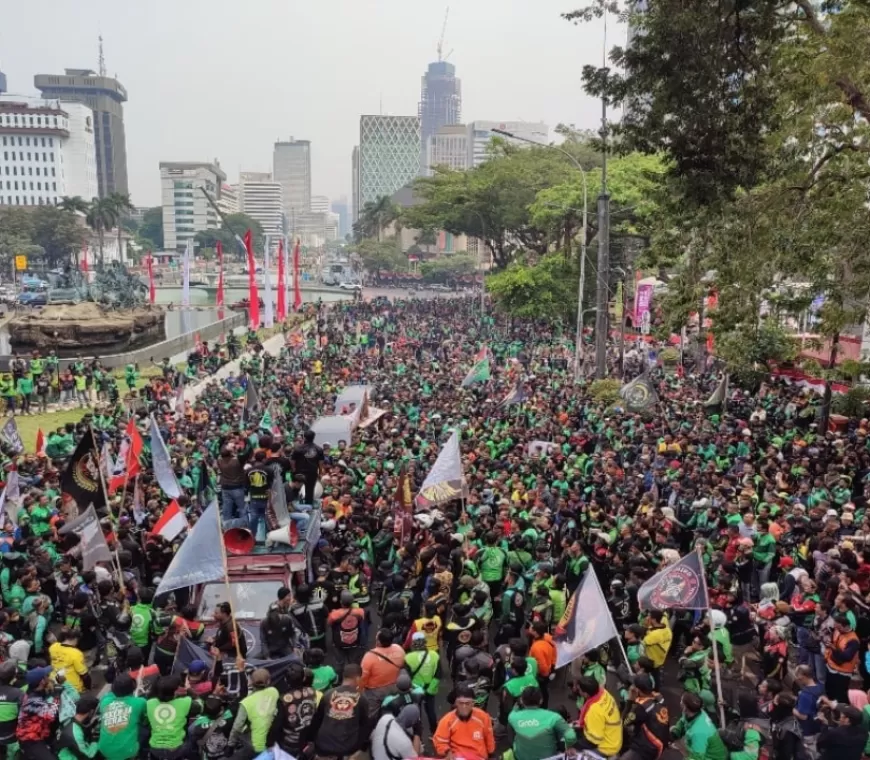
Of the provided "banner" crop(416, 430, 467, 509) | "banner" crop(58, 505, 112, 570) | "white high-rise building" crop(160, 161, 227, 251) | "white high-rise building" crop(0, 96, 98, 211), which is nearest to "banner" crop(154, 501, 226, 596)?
"banner" crop(58, 505, 112, 570)

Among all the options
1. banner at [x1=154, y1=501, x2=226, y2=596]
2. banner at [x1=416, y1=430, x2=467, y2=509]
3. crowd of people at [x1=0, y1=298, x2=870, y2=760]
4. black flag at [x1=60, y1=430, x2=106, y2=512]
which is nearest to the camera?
crowd of people at [x1=0, y1=298, x2=870, y2=760]

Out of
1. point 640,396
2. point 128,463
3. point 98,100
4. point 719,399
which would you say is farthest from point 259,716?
point 98,100

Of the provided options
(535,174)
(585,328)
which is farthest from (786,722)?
(535,174)

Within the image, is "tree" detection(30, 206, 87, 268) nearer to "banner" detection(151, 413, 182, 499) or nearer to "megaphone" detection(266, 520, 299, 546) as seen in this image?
"banner" detection(151, 413, 182, 499)

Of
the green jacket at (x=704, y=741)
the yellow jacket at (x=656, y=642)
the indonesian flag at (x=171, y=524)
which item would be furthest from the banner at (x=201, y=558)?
the green jacket at (x=704, y=741)

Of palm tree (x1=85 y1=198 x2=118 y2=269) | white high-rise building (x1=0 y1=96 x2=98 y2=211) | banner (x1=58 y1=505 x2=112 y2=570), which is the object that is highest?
white high-rise building (x1=0 y1=96 x2=98 y2=211)

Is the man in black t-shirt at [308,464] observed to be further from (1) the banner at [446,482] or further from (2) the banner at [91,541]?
(2) the banner at [91,541]
